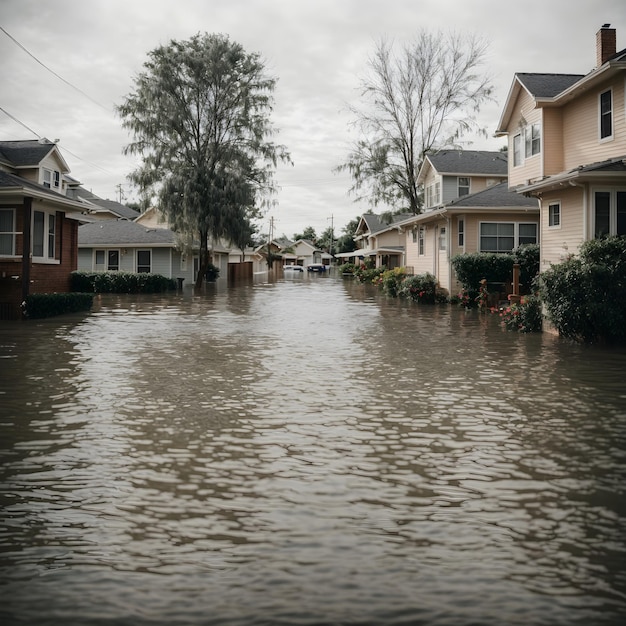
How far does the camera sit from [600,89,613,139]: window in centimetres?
2127

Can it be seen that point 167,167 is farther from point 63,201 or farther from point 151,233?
point 63,201

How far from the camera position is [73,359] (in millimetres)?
14320

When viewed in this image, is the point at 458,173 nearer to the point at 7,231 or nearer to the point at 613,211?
Result: the point at 613,211

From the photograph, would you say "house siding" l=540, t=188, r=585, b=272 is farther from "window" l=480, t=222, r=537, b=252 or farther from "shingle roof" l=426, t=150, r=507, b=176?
"shingle roof" l=426, t=150, r=507, b=176

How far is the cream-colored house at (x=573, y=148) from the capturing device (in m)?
19.6

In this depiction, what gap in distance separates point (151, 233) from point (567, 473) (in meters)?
49.6

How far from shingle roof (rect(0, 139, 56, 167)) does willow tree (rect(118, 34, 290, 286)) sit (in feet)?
23.3

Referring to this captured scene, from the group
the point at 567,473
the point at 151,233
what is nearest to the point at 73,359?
the point at 567,473

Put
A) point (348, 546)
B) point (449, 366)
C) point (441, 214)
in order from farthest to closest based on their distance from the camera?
point (441, 214) → point (449, 366) → point (348, 546)

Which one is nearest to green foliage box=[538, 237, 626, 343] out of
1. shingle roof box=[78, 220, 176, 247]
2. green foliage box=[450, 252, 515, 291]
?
green foliage box=[450, 252, 515, 291]

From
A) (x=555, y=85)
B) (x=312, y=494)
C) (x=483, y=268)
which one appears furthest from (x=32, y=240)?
(x=312, y=494)

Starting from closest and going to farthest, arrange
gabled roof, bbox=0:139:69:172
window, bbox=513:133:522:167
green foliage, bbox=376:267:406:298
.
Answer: window, bbox=513:133:522:167, gabled roof, bbox=0:139:69:172, green foliage, bbox=376:267:406:298

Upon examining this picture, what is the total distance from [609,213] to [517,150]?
8.93 m

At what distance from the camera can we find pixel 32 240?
25.0 meters
